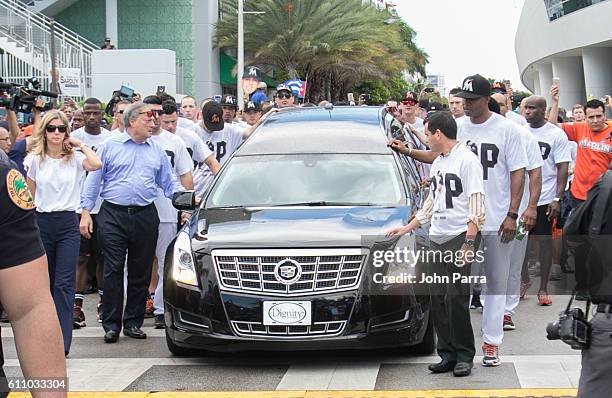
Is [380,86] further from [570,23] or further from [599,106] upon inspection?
[599,106]

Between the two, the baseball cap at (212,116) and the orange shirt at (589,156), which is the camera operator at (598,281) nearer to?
the orange shirt at (589,156)

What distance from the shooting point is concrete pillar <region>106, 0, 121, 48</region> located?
43.6 meters

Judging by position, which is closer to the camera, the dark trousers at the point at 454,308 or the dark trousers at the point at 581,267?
the dark trousers at the point at 581,267

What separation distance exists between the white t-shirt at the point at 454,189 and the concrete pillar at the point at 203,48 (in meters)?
38.2

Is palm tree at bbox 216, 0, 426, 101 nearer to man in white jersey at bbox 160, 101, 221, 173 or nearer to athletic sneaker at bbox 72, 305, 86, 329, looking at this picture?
man in white jersey at bbox 160, 101, 221, 173

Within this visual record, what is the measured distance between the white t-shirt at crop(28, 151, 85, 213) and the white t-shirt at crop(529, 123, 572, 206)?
4920 mm

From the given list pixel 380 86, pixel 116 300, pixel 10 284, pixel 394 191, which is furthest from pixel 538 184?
pixel 380 86

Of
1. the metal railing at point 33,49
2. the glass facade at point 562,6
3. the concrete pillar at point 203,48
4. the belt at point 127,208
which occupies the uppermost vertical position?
the glass facade at point 562,6

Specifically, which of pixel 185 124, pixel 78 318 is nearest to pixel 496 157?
pixel 78 318

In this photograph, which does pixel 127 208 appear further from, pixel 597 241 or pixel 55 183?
pixel 597 241

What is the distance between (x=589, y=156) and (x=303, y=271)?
4.88 metres

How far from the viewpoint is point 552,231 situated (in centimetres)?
1139

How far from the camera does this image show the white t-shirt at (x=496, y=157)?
7.88 meters

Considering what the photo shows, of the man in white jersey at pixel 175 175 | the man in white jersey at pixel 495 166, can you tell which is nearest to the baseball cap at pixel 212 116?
the man in white jersey at pixel 175 175
